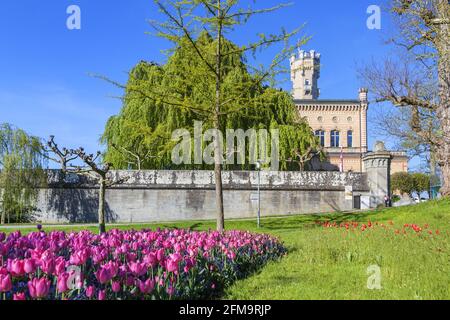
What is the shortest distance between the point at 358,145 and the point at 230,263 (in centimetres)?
6230

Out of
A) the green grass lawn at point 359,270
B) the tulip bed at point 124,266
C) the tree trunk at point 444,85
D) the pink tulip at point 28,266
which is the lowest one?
the green grass lawn at point 359,270

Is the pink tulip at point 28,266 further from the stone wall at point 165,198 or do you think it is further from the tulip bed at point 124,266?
the stone wall at point 165,198

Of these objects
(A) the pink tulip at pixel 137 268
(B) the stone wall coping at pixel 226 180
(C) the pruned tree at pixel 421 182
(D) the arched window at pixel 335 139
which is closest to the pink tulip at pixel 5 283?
(A) the pink tulip at pixel 137 268

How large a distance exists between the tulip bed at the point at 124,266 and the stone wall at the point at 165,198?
1732cm

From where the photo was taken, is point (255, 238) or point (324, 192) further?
point (324, 192)

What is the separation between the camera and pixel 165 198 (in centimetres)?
2570

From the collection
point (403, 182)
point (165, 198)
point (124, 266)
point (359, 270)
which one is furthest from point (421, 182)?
point (124, 266)

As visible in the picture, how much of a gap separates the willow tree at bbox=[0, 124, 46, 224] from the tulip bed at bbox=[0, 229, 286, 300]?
63.6 feet

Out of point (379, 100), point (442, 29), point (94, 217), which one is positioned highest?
point (442, 29)

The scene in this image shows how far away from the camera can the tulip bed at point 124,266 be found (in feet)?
12.9

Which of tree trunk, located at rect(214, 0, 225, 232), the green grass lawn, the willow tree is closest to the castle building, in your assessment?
the willow tree
